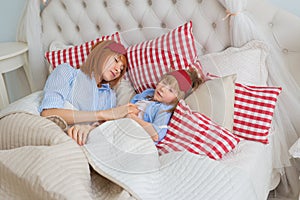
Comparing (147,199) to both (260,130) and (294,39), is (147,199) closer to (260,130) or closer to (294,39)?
(260,130)

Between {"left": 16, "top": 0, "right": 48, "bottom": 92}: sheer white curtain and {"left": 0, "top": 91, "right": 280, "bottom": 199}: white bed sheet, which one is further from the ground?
{"left": 16, "top": 0, "right": 48, "bottom": 92}: sheer white curtain

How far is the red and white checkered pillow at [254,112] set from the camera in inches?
69.7

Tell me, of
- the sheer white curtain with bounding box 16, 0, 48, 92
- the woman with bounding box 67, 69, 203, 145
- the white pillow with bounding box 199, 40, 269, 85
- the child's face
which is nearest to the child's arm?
the woman with bounding box 67, 69, 203, 145

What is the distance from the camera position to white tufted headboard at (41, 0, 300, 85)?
200cm

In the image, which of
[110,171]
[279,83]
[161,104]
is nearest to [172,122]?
[161,104]

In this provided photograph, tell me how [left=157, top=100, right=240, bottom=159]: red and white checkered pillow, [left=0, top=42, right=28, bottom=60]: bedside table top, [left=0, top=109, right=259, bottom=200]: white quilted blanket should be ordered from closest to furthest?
1. [left=0, top=109, right=259, bottom=200]: white quilted blanket
2. [left=157, top=100, right=240, bottom=159]: red and white checkered pillow
3. [left=0, top=42, right=28, bottom=60]: bedside table top

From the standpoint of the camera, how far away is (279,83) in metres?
1.99

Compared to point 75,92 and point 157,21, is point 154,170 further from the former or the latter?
point 157,21

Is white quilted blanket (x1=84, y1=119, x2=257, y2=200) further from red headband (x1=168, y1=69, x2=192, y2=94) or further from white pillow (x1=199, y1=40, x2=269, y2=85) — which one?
white pillow (x1=199, y1=40, x2=269, y2=85)

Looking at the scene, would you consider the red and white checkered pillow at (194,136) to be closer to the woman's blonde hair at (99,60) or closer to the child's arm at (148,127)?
the child's arm at (148,127)

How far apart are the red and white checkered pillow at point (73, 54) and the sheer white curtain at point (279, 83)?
2.23 feet

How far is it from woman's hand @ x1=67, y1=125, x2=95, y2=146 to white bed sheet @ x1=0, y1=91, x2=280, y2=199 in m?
0.30

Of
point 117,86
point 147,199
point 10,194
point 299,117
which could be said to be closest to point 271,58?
point 299,117

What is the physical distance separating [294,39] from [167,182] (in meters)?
1.05
